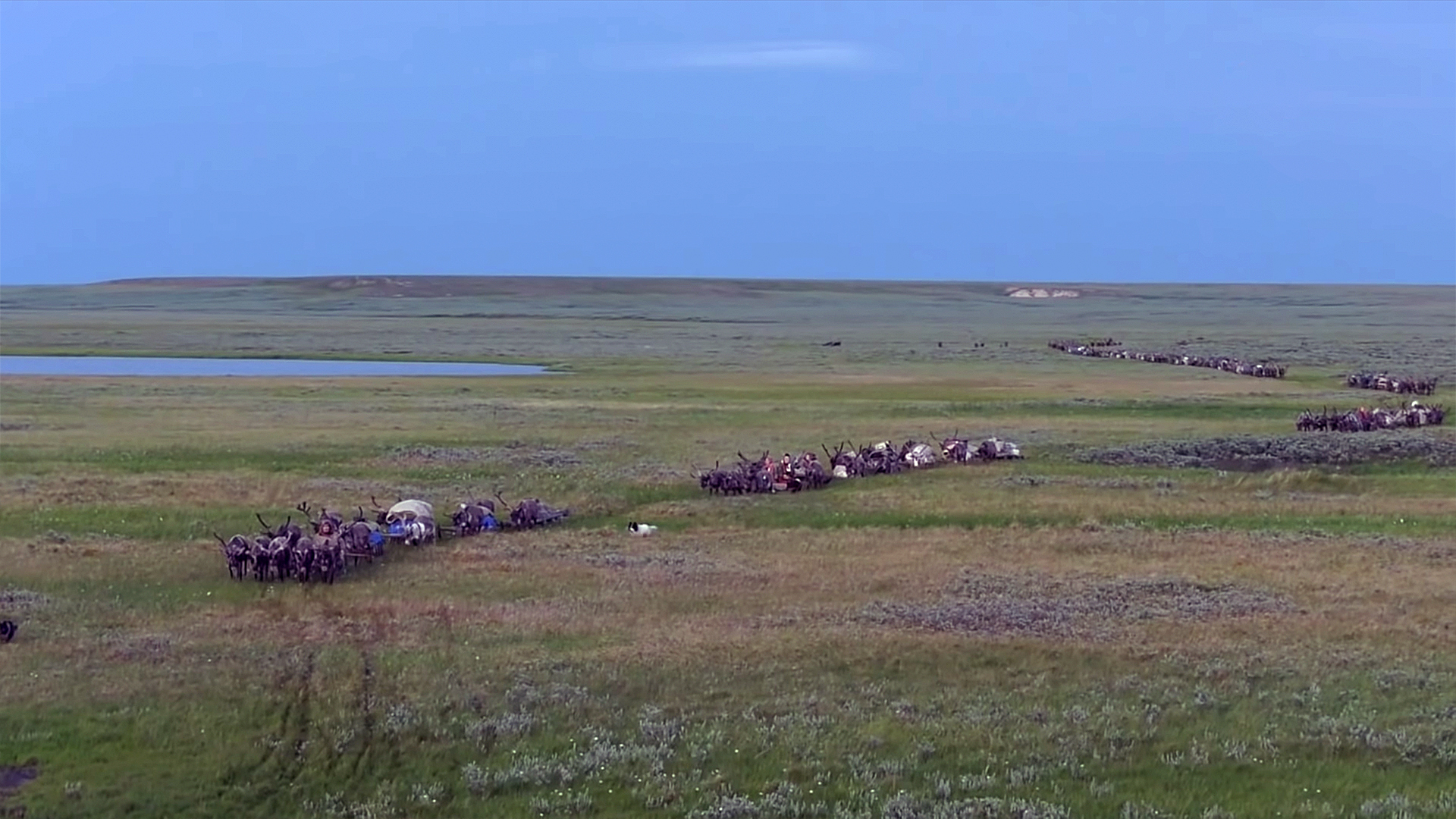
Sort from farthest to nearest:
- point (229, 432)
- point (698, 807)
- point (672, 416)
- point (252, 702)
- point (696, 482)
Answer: point (672, 416) → point (229, 432) → point (696, 482) → point (252, 702) → point (698, 807)

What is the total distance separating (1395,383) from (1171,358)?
17677mm

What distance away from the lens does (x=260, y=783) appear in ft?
38.1

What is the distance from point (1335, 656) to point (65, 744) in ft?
38.4

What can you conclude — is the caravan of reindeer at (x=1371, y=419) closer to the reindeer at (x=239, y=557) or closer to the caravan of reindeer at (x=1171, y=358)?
the caravan of reindeer at (x=1171, y=358)

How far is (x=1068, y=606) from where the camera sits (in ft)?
56.6

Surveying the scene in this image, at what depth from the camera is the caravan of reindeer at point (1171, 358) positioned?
57.8 metres

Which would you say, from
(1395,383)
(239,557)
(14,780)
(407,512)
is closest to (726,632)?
(239,557)

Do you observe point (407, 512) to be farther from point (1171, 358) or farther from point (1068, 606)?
point (1171, 358)

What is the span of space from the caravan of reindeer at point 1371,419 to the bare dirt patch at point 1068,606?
18647 millimetres

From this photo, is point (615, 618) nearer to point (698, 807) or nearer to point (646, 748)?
point (646, 748)

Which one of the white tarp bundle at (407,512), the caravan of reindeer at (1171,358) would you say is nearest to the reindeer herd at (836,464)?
the white tarp bundle at (407,512)

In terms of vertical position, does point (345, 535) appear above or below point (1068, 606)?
above

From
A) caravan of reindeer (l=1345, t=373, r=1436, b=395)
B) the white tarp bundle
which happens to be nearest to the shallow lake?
caravan of reindeer (l=1345, t=373, r=1436, b=395)

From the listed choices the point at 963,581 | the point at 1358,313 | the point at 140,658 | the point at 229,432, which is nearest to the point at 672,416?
the point at 229,432
